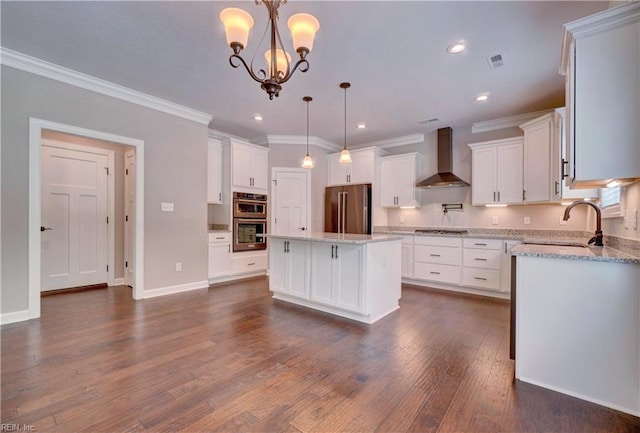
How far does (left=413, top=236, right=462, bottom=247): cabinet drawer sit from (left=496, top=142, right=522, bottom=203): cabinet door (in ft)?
2.97

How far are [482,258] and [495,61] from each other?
2.69 m

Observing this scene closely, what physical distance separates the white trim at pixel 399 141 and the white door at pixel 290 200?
5.36ft

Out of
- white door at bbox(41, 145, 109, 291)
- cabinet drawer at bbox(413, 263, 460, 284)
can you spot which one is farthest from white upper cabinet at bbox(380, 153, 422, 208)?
white door at bbox(41, 145, 109, 291)

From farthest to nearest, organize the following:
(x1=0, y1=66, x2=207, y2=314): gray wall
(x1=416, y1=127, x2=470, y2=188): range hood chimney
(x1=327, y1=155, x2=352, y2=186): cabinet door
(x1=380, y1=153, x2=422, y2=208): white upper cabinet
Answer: (x1=327, y1=155, x2=352, y2=186): cabinet door
(x1=380, y1=153, x2=422, y2=208): white upper cabinet
(x1=416, y1=127, x2=470, y2=188): range hood chimney
(x1=0, y1=66, x2=207, y2=314): gray wall

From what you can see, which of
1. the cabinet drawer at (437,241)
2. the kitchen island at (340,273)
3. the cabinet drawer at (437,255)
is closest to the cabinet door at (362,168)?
the cabinet drawer at (437,241)

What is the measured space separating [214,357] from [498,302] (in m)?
3.74

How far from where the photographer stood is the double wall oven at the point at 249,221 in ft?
16.8

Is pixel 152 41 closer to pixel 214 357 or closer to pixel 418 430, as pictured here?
pixel 214 357

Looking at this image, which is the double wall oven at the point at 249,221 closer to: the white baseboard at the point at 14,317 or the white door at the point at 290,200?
the white door at the point at 290,200

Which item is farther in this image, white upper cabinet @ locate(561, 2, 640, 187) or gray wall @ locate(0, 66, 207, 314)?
gray wall @ locate(0, 66, 207, 314)

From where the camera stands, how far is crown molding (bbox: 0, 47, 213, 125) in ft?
9.57

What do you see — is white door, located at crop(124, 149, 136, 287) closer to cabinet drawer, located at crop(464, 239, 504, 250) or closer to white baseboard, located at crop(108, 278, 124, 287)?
white baseboard, located at crop(108, 278, 124, 287)

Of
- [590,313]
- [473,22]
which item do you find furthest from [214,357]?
[473,22]

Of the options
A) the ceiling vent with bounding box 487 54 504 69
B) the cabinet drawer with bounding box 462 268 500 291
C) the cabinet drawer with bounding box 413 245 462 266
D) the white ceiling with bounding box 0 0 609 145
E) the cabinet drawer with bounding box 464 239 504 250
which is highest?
the white ceiling with bounding box 0 0 609 145
